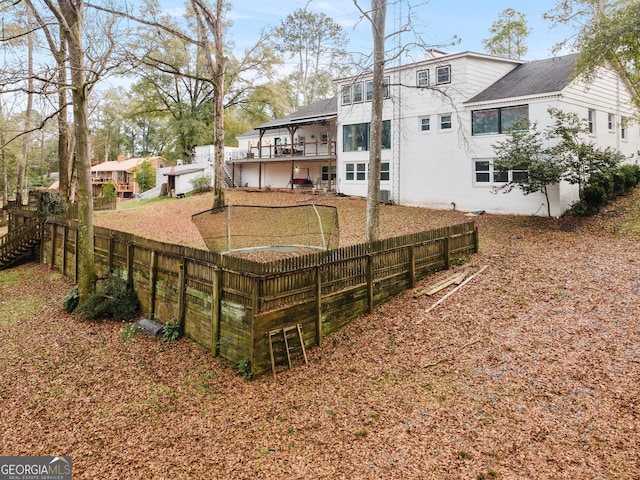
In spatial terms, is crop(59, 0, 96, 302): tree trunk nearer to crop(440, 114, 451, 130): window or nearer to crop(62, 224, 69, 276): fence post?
crop(62, 224, 69, 276): fence post

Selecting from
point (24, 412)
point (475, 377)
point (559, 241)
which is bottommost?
point (24, 412)

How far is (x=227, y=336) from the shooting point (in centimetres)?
745

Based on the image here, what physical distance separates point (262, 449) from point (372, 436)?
150cm

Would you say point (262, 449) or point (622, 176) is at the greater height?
point (622, 176)

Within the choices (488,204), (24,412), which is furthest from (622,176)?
(24,412)

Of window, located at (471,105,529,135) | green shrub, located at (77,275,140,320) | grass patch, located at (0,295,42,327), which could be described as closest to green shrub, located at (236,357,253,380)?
green shrub, located at (77,275,140,320)

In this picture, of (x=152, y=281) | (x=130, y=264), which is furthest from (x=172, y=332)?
(x=130, y=264)

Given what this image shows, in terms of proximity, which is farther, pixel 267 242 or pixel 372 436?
pixel 267 242

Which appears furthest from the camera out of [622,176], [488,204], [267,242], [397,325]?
[488,204]

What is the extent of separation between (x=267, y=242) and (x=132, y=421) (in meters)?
6.28

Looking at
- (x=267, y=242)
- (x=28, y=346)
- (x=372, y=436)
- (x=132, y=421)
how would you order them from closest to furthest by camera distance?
(x=372, y=436)
(x=132, y=421)
(x=28, y=346)
(x=267, y=242)

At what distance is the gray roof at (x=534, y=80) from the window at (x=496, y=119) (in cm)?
56

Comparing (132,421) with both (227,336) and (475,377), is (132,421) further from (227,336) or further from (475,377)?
(475,377)

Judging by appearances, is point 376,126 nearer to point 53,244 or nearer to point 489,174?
point 489,174
